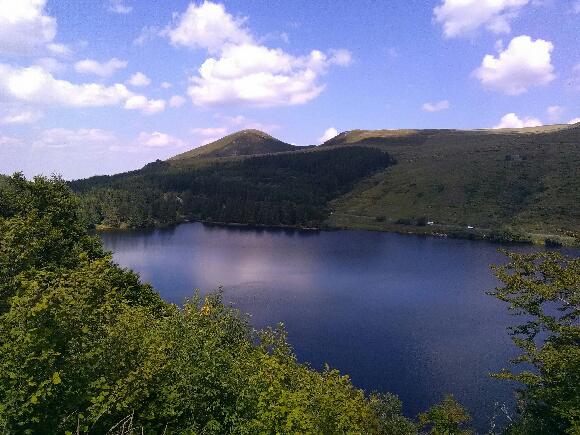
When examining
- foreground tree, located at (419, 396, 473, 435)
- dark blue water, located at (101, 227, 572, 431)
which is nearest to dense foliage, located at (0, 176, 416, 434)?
foreground tree, located at (419, 396, 473, 435)

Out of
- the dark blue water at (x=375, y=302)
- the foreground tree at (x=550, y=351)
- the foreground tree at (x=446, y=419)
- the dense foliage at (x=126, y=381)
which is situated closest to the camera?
the dense foliage at (x=126, y=381)

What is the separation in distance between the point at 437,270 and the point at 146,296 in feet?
379

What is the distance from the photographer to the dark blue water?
243ft

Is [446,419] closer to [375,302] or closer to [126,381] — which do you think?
[126,381]

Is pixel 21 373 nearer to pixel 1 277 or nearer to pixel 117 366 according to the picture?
pixel 117 366

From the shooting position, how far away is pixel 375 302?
115 metres

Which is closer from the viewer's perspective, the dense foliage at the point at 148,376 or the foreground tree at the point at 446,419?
the dense foliage at the point at 148,376

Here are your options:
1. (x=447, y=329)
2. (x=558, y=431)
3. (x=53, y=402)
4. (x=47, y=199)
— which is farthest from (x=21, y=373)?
(x=447, y=329)

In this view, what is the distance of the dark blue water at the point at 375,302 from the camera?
74000 mm

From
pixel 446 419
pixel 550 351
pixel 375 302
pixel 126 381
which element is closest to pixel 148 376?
pixel 126 381

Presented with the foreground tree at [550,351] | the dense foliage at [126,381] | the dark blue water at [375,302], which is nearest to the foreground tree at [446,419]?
the foreground tree at [550,351]

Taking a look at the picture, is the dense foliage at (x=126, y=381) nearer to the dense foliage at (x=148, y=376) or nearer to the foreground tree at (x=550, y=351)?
the dense foliage at (x=148, y=376)

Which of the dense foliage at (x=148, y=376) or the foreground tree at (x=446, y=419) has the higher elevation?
the dense foliage at (x=148, y=376)

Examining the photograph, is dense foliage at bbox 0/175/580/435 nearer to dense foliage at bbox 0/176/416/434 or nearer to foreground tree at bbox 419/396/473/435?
dense foliage at bbox 0/176/416/434
